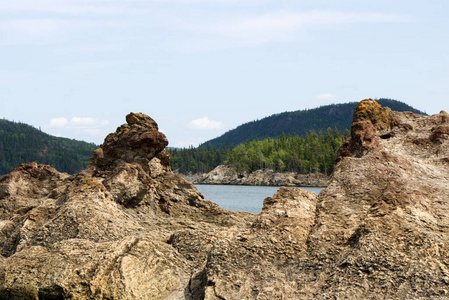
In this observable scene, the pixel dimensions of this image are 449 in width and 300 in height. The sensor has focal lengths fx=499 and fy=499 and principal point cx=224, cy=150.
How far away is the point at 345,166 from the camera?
44.0 ft

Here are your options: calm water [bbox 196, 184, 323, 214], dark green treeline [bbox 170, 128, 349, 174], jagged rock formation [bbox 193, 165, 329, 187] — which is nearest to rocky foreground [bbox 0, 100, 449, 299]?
calm water [bbox 196, 184, 323, 214]

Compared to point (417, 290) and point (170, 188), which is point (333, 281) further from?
point (170, 188)

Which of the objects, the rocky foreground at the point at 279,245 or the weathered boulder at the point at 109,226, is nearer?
the rocky foreground at the point at 279,245

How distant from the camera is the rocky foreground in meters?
8.84

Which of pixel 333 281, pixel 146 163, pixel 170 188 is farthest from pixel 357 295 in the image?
pixel 146 163

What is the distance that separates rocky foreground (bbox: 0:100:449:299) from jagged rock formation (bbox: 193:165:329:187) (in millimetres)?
140869

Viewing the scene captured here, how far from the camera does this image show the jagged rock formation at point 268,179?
161 meters

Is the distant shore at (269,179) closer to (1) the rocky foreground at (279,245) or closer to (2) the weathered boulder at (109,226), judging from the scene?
(2) the weathered boulder at (109,226)

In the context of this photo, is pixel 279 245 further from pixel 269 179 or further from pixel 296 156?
pixel 269 179

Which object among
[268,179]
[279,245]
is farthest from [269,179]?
[279,245]

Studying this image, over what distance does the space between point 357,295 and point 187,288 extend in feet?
11.5

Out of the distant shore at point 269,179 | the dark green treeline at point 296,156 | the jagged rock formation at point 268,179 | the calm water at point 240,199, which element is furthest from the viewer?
the dark green treeline at point 296,156

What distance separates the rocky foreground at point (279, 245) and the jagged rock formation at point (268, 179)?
141 metres

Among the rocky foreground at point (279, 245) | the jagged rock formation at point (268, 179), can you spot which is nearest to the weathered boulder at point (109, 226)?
the rocky foreground at point (279, 245)
